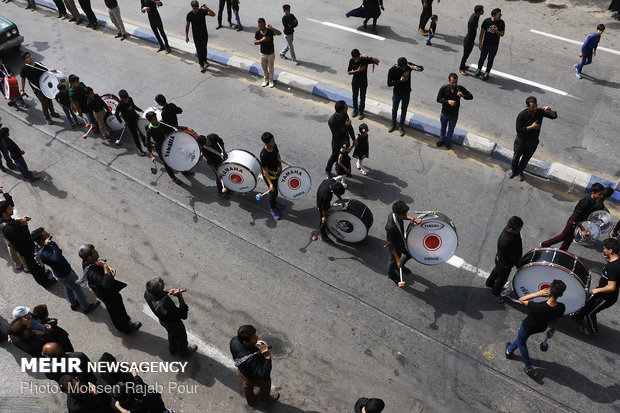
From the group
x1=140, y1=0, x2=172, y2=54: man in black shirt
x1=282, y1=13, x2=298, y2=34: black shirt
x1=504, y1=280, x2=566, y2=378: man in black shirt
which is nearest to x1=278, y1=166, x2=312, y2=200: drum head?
x1=504, y1=280, x2=566, y2=378: man in black shirt

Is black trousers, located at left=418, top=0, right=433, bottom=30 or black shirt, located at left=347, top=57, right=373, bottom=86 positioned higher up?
black trousers, located at left=418, top=0, right=433, bottom=30

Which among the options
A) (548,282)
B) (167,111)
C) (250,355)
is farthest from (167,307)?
(548,282)

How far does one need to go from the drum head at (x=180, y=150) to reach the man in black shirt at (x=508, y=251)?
19.4ft

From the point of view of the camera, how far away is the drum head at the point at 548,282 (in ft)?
20.7

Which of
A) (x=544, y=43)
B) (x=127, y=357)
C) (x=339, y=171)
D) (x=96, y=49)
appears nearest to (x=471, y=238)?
(x=339, y=171)

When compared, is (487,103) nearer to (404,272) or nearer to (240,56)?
(404,272)

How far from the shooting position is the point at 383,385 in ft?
21.0

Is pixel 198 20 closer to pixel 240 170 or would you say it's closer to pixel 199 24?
pixel 199 24

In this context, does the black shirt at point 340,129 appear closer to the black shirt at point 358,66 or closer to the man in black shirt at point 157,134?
the black shirt at point 358,66

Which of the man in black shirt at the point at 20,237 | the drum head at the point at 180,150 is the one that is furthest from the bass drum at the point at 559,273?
the man in black shirt at the point at 20,237

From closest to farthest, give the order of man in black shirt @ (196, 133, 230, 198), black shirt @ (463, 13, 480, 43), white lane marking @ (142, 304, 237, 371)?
white lane marking @ (142, 304, 237, 371) → man in black shirt @ (196, 133, 230, 198) → black shirt @ (463, 13, 480, 43)

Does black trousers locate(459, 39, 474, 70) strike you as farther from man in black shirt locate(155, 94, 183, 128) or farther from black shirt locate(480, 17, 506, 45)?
man in black shirt locate(155, 94, 183, 128)

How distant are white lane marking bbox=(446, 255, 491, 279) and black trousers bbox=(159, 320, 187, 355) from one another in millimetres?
Result: 4638

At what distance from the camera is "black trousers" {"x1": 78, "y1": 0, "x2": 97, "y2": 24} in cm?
1539
